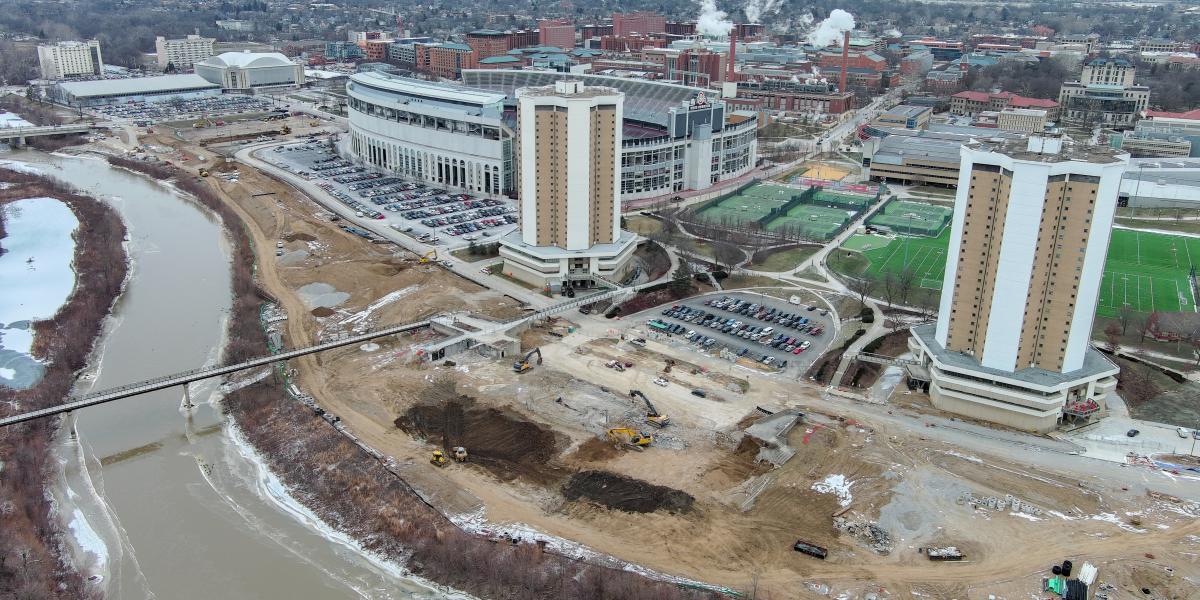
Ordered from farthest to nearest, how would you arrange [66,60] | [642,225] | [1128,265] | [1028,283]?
[66,60]
[642,225]
[1128,265]
[1028,283]

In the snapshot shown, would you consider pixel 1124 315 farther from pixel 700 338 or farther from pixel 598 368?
pixel 598 368

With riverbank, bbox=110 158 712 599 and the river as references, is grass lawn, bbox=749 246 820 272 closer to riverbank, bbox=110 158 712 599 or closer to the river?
riverbank, bbox=110 158 712 599

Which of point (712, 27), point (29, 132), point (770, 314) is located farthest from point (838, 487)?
point (712, 27)

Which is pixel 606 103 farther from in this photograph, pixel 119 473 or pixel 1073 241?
pixel 119 473

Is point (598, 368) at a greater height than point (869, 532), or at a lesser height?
greater

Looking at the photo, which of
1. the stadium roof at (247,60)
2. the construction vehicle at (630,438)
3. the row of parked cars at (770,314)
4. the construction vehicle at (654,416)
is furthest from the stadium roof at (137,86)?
the construction vehicle at (630,438)

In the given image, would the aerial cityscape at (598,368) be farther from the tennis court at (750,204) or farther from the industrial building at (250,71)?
the industrial building at (250,71)

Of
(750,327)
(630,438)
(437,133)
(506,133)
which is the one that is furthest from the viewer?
(437,133)
